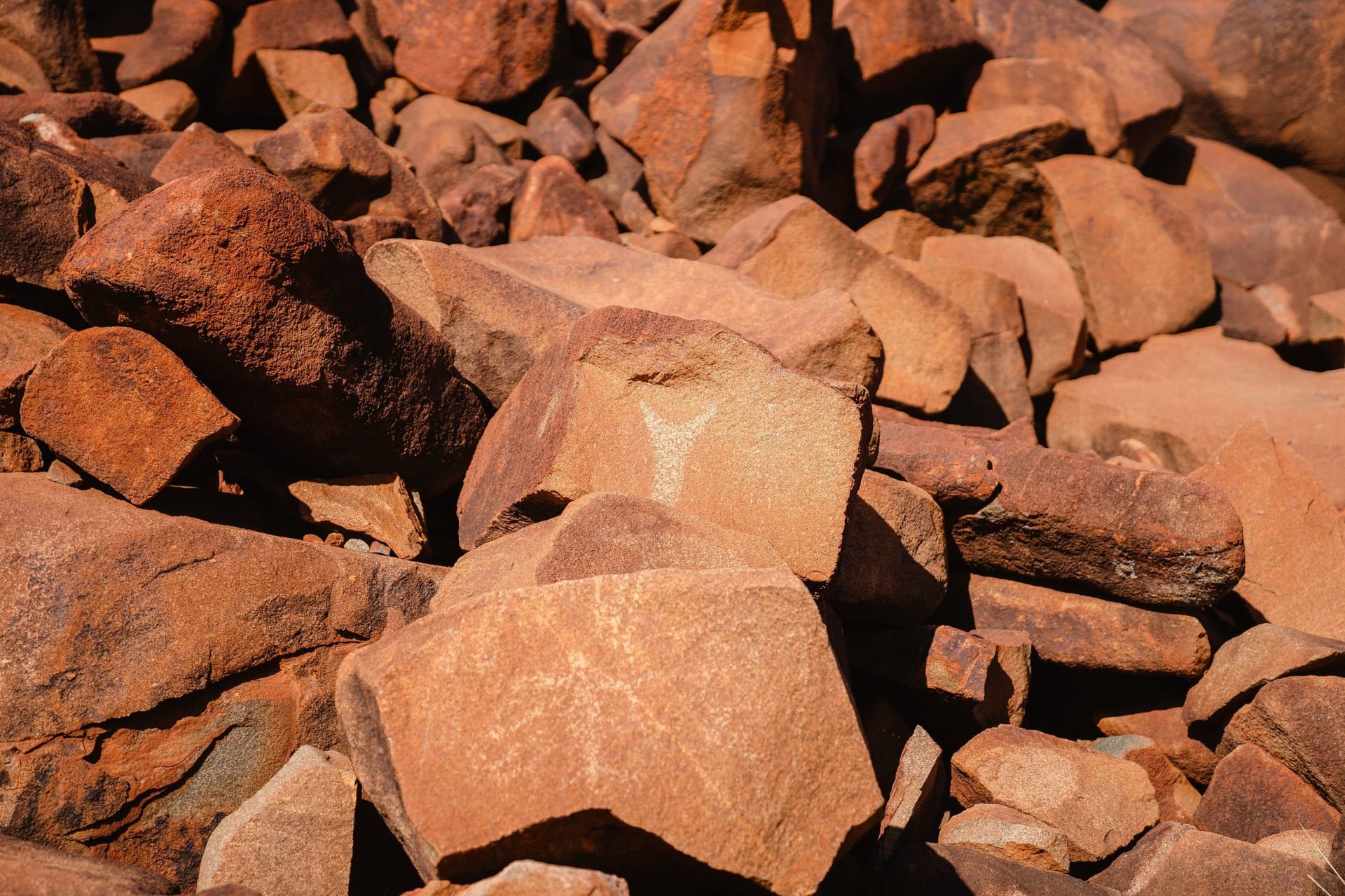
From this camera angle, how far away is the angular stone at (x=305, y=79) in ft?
14.7

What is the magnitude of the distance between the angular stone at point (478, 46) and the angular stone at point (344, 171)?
1110 millimetres

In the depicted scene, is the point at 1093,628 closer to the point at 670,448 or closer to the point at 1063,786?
the point at 1063,786

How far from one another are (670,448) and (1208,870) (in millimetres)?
1290

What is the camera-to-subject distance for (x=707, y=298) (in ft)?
10.1

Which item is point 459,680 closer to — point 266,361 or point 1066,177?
point 266,361

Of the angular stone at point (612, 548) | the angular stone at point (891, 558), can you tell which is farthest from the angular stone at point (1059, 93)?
the angular stone at point (612, 548)

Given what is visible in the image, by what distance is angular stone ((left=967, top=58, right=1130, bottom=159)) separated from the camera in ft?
16.0

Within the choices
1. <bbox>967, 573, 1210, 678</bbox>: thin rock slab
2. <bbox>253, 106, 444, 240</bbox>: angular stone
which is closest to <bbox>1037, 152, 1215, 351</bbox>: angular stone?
<bbox>967, 573, 1210, 678</bbox>: thin rock slab

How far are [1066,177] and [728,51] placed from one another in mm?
1563

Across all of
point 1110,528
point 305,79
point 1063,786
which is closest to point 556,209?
point 305,79

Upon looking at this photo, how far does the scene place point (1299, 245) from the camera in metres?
5.17

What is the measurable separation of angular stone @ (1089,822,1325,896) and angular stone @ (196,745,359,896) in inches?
55.8

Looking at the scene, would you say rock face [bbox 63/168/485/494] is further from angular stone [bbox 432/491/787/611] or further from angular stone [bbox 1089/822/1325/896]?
angular stone [bbox 1089/822/1325/896]

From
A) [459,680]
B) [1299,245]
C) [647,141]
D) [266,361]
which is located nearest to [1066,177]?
[1299,245]
